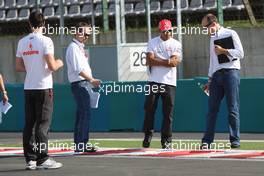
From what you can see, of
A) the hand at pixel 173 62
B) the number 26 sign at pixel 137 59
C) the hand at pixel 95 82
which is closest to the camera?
the hand at pixel 95 82

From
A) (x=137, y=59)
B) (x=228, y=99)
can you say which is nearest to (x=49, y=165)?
(x=228, y=99)

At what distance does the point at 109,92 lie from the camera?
16922 mm

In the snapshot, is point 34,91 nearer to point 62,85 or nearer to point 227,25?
point 62,85

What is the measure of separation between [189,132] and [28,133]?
228 inches

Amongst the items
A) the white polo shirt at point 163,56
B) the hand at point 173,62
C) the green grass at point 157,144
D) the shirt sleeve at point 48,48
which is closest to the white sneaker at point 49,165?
the shirt sleeve at point 48,48

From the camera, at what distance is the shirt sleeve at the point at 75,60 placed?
40.1 ft

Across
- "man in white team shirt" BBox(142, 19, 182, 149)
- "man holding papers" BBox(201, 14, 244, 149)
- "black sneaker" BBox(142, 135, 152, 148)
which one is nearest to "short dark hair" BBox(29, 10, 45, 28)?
"man in white team shirt" BBox(142, 19, 182, 149)

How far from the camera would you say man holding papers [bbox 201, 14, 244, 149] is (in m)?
12.5

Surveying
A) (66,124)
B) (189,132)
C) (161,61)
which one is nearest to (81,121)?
(161,61)

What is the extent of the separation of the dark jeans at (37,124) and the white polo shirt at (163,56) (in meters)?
2.30

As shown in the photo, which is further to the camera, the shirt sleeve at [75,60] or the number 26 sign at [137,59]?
the number 26 sign at [137,59]

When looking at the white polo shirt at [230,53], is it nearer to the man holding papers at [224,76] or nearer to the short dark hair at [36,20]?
the man holding papers at [224,76]

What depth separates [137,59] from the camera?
64.4 feet

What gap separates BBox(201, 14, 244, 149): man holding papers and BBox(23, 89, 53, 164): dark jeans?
103 inches
